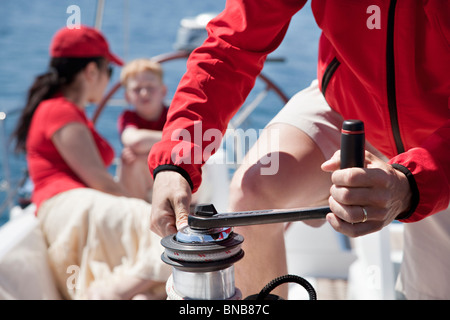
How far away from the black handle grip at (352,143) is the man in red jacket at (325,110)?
4 cm

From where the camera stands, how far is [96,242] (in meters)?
1.66

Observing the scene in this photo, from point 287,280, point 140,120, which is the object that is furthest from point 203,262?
point 140,120

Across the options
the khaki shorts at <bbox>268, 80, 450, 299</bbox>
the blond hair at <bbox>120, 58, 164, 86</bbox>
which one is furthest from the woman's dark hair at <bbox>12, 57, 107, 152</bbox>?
the khaki shorts at <bbox>268, 80, 450, 299</bbox>

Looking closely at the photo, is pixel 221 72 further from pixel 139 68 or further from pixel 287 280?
pixel 139 68

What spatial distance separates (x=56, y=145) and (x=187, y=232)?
1.42 meters

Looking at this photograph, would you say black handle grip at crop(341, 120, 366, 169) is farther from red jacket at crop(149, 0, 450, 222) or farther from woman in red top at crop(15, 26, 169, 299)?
woman in red top at crop(15, 26, 169, 299)

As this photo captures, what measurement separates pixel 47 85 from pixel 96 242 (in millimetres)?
812

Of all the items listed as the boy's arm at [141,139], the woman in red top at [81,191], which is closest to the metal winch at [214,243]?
the woman in red top at [81,191]

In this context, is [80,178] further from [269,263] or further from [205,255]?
[205,255]

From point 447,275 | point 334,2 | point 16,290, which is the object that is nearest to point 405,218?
point 334,2

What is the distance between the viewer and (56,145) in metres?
1.96

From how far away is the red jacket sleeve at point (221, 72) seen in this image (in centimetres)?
92

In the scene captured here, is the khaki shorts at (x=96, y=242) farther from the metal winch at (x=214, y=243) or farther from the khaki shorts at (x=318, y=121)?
the metal winch at (x=214, y=243)

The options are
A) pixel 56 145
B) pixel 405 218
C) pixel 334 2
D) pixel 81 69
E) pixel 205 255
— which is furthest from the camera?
pixel 81 69
